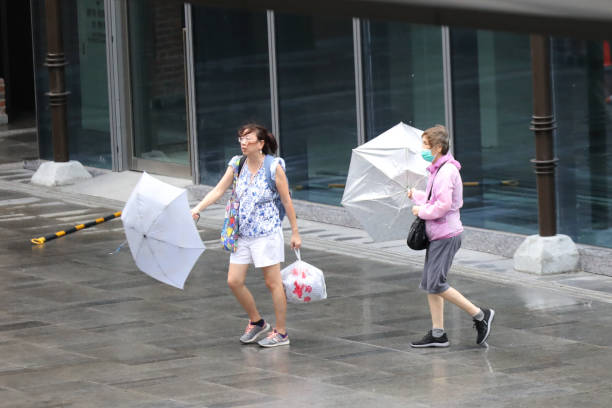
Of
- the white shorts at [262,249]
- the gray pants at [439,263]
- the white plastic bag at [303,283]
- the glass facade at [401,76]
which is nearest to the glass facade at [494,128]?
the glass facade at [401,76]

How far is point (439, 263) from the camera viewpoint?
7.84 metres

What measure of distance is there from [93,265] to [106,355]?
143 inches

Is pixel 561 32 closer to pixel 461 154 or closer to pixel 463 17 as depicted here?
pixel 463 17

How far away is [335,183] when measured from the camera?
1358 centimetres

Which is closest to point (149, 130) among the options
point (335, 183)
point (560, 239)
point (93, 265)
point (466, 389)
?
point (335, 183)

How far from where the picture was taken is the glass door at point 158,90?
52.8 feet

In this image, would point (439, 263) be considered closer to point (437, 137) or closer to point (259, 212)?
point (437, 137)

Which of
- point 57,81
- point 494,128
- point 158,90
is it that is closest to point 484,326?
point 494,128

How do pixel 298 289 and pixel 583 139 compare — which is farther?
pixel 583 139

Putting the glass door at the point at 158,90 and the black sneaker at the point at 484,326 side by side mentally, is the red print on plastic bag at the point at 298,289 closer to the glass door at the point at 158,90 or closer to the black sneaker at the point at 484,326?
the black sneaker at the point at 484,326

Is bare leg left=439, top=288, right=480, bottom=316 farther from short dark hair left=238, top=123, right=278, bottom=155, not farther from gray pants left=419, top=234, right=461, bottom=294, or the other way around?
short dark hair left=238, top=123, right=278, bottom=155

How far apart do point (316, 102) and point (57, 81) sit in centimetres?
493

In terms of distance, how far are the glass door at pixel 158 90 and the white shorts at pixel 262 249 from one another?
7.96 meters

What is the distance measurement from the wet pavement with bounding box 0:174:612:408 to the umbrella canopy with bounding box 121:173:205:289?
25.1 inches
